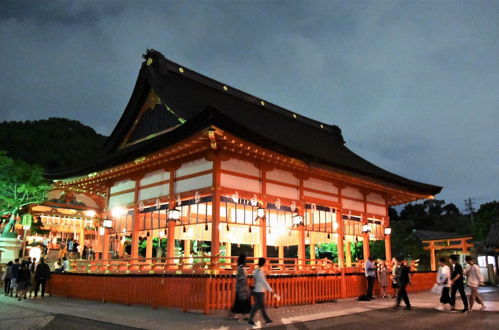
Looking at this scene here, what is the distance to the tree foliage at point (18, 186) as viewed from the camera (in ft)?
80.0

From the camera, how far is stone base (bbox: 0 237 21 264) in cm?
2366

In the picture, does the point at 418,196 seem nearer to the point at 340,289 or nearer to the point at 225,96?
the point at 340,289

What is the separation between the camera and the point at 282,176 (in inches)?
632

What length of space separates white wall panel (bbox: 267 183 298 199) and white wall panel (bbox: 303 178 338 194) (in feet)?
2.64

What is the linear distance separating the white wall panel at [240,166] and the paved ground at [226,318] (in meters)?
4.78

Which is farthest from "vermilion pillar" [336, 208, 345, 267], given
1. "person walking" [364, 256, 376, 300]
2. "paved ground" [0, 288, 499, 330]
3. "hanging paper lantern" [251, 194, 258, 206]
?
"hanging paper lantern" [251, 194, 258, 206]

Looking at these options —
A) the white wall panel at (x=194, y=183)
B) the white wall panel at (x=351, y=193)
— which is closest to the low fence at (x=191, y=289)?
the white wall panel at (x=194, y=183)

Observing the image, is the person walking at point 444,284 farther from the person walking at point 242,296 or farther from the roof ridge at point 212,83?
the roof ridge at point 212,83

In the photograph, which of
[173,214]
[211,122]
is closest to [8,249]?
[173,214]

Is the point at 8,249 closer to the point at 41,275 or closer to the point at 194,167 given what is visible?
the point at 41,275

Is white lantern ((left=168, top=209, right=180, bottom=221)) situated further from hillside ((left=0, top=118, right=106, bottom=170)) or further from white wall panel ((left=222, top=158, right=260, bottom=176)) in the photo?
hillside ((left=0, top=118, right=106, bottom=170))

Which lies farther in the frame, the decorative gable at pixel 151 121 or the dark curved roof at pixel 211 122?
the decorative gable at pixel 151 121

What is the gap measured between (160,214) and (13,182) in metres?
13.3

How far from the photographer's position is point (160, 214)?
16422 millimetres
